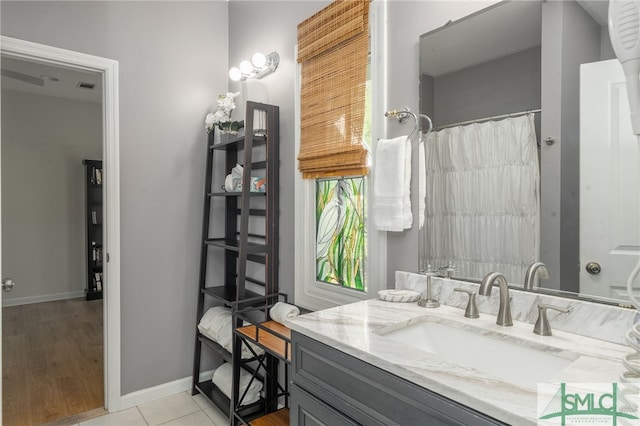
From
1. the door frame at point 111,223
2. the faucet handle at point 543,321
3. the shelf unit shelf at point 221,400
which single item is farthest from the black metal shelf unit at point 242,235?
the faucet handle at point 543,321

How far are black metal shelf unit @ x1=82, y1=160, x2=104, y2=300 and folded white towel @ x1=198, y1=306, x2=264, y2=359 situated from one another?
336 centimetres

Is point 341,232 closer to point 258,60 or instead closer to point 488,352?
point 488,352

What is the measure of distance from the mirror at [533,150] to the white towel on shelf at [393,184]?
0.28 feet

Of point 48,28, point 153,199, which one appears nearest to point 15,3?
point 48,28

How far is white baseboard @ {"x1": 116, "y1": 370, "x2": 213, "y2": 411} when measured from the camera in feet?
7.86

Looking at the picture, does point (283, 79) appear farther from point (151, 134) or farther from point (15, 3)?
point (15, 3)

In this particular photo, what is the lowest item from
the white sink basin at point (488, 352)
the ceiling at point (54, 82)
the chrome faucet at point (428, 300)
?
the white sink basin at point (488, 352)

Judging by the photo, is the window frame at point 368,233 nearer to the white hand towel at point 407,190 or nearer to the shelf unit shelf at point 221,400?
the white hand towel at point 407,190

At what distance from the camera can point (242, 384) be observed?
7.17ft

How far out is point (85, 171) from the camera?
5164 mm

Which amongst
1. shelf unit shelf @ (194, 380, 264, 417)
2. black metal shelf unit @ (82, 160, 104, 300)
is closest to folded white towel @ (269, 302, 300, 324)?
shelf unit shelf @ (194, 380, 264, 417)

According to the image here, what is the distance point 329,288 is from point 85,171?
15.1 feet

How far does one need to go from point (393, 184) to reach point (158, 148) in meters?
1.69

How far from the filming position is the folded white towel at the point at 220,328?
2.18 m
